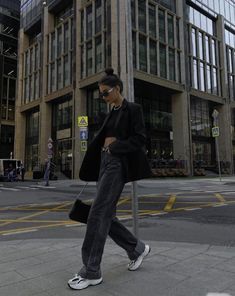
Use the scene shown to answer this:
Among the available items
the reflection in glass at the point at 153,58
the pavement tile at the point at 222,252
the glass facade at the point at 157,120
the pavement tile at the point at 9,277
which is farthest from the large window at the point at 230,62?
the pavement tile at the point at 9,277

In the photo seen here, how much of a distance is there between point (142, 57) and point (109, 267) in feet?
107

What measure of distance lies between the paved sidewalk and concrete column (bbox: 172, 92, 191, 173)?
3347 centimetres

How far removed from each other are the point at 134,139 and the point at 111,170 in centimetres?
38

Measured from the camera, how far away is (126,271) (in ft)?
11.3

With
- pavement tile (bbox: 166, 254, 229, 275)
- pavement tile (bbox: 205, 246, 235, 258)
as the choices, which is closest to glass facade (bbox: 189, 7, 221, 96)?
pavement tile (bbox: 205, 246, 235, 258)

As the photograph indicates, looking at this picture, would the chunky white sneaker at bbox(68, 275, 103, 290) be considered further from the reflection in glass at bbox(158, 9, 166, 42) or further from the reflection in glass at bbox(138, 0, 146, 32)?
the reflection in glass at bbox(158, 9, 166, 42)

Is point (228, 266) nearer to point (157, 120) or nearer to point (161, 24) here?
point (161, 24)

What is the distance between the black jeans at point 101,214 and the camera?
121 inches

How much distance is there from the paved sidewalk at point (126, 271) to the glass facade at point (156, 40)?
3020cm

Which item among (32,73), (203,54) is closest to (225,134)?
(203,54)

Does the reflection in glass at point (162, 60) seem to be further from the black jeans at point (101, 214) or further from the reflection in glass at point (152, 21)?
the black jeans at point (101, 214)

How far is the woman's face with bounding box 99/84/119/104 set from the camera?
133 inches

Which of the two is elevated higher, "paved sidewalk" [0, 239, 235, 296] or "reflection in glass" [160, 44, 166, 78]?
"reflection in glass" [160, 44, 166, 78]

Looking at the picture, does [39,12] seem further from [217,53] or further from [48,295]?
[48,295]
